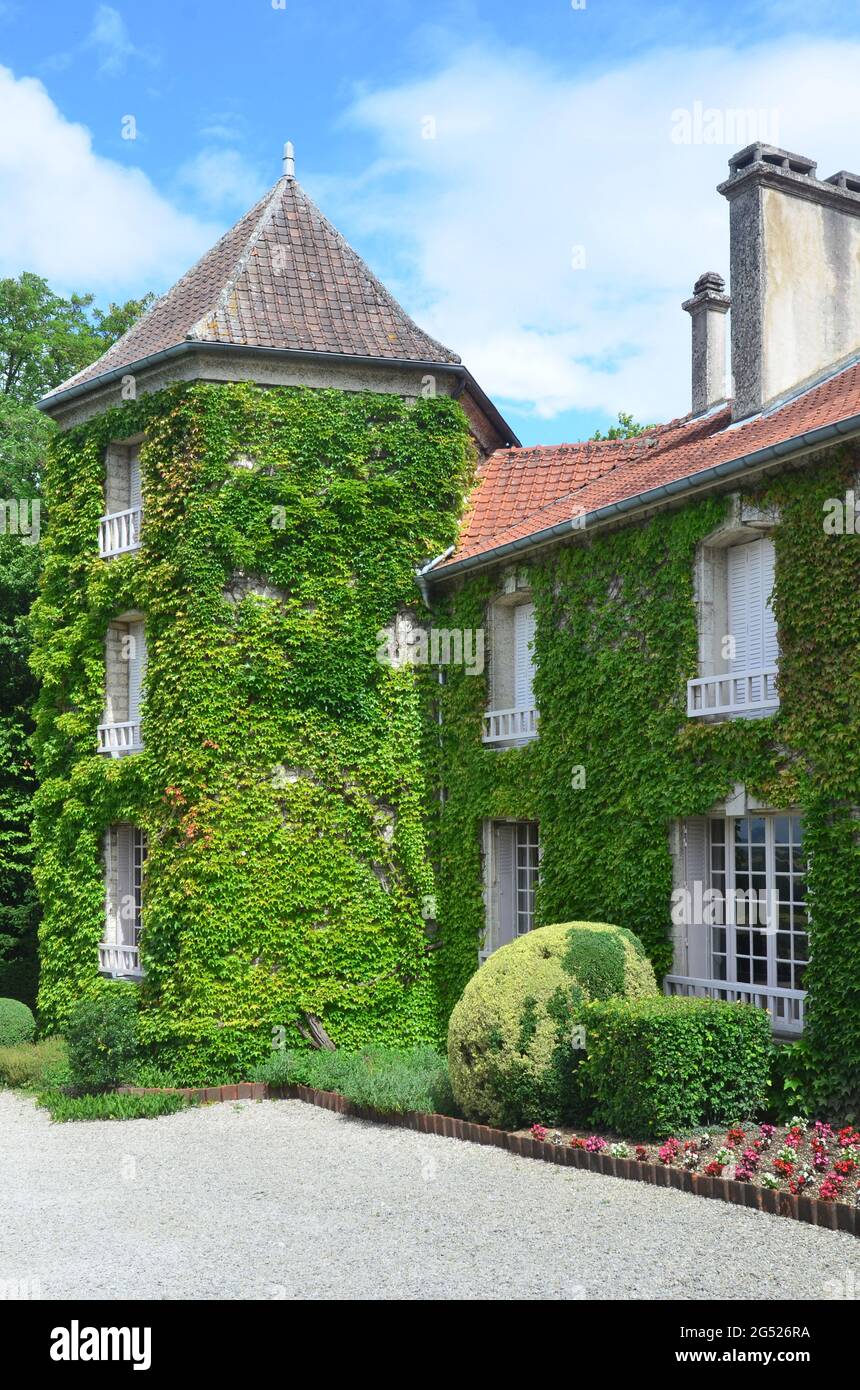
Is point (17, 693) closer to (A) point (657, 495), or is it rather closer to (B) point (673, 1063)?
(A) point (657, 495)

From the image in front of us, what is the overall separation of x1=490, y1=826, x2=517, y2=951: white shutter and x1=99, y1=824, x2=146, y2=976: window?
16.6 ft

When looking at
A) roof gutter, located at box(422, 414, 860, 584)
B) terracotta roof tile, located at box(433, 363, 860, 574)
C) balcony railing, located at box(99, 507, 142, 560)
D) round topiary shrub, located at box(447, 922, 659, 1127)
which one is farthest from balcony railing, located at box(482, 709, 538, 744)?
balcony railing, located at box(99, 507, 142, 560)

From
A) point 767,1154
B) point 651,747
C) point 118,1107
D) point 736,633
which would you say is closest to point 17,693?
point 118,1107

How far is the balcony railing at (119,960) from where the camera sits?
704 inches

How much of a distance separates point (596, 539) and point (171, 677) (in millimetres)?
5742

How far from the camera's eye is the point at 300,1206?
1080 centimetres

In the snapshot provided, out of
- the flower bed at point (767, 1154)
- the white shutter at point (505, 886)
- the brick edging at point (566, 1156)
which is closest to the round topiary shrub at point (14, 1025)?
the brick edging at point (566, 1156)

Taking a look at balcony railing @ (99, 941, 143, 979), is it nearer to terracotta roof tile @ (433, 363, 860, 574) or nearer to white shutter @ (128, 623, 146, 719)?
white shutter @ (128, 623, 146, 719)

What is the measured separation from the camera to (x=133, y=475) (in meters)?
19.0

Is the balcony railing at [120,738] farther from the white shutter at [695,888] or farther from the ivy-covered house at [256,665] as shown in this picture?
the white shutter at [695,888]

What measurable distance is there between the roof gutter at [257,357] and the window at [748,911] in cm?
774

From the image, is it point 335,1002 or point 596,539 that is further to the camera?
point 335,1002

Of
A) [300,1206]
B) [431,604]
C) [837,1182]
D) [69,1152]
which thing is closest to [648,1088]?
[837,1182]

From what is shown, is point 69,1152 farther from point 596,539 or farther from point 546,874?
point 596,539
